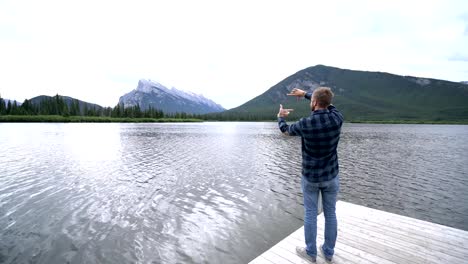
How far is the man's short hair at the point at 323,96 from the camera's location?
494cm

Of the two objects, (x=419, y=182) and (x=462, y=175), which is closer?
(x=419, y=182)

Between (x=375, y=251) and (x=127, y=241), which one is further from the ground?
(x=375, y=251)

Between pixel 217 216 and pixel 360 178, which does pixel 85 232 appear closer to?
pixel 217 216

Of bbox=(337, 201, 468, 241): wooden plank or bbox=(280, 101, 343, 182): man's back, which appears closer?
bbox=(280, 101, 343, 182): man's back

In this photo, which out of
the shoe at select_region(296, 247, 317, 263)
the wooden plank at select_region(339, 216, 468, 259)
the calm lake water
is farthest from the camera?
the calm lake water

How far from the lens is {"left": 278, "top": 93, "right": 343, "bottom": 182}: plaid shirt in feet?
15.9

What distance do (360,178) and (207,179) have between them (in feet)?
37.9

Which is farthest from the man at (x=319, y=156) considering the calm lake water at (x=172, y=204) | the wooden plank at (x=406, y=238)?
the calm lake water at (x=172, y=204)

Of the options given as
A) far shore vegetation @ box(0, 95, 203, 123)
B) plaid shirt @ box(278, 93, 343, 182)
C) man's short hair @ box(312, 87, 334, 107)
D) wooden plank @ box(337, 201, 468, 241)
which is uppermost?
far shore vegetation @ box(0, 95, 203, 123)

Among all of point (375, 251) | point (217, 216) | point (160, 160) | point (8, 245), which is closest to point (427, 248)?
point (375, 251)

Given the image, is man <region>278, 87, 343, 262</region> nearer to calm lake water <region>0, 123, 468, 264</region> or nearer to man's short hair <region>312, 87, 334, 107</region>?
man's short hair <region>312, 87, 334, 107</region>

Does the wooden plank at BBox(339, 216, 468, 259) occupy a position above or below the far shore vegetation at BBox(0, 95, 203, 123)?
below

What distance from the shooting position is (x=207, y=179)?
54.7 ft

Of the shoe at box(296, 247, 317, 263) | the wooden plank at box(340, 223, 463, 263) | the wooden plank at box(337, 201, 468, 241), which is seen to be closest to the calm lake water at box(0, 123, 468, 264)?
the shoe at box(296, 247, 317, 263)
